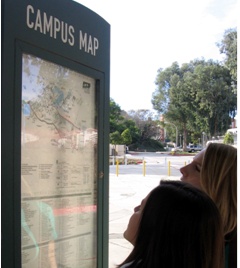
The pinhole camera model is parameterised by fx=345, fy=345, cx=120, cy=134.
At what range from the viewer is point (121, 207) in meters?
8.70

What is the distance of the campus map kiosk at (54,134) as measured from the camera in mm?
1774

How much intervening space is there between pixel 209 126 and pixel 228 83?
15.3 ft

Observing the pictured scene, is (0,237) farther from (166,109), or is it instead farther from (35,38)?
(166,109)

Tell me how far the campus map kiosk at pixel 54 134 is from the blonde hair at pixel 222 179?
88 cm

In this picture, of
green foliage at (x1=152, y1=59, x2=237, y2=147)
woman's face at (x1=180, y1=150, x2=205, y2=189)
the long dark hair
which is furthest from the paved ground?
green foliage at (x1=152, y1=59, x2=237, y2=147)

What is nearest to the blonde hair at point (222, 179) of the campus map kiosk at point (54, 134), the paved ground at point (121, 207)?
the paved ground at point (121, 207)

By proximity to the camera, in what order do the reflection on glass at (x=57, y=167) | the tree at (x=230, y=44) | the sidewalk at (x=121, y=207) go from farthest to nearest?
1. the tree at (x=230, y=44)
2. the sidewalk at (x=121, y=207)
3. the reflection on glass at (x=57, y=167)

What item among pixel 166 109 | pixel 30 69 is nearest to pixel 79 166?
pixel 30 69

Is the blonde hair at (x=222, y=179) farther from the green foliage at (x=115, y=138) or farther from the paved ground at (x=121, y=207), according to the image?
the green foliage at (x=115, y=138)

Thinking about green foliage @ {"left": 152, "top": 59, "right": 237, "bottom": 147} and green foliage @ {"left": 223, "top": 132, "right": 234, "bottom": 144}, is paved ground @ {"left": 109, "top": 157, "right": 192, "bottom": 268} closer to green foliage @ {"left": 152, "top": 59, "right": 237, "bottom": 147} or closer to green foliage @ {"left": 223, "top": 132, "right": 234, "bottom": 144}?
green foliage @ {"left": 223, "top": 132, "right": 234, "bottom": 144}

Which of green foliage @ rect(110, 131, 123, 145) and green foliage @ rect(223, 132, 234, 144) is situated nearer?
green foliage @ rect(223, 132, 234, 144)

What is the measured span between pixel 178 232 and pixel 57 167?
4.17ft

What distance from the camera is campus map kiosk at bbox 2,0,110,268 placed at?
1.77m

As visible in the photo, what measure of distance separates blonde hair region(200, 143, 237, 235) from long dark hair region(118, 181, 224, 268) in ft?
1.95
